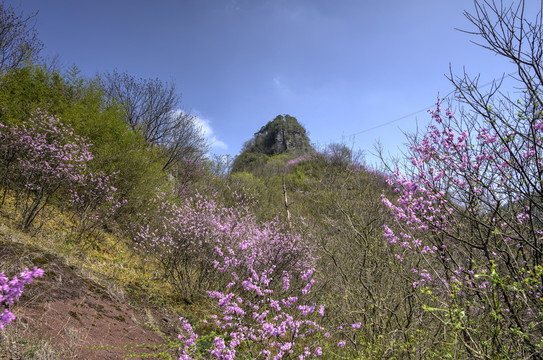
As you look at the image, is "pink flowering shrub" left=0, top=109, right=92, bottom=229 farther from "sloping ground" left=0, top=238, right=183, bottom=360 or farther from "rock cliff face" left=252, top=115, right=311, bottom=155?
"rock cliff face" left=252, top=115, right=311, bottom=155

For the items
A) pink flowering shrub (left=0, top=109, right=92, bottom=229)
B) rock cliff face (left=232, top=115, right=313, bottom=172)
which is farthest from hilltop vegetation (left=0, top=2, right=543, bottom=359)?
rock cliff face (left=232, top=115, right=313, bottom=172)

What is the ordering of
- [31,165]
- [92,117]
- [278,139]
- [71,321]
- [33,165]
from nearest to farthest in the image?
[71,321]
[31,165]
[33,165]
[92,117]
[278,139]

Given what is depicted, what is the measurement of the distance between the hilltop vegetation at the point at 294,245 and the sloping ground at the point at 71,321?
0.33 feet

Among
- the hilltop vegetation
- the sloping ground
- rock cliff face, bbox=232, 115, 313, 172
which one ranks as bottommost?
the sloping ground

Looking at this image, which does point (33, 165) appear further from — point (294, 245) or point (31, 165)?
point (294, 245)

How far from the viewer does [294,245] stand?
23.2 ft

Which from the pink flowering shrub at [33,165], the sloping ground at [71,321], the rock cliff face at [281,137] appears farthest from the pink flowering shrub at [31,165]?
the rock cliff face at [281,137]

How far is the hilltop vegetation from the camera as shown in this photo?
2.88m

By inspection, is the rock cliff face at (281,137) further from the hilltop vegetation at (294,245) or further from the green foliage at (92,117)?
the green foliage at (92,117)

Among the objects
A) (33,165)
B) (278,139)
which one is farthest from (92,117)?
(278,139)

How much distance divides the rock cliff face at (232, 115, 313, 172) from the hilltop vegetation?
27080mm

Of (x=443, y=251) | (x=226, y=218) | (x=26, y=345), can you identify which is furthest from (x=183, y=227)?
(x=443, y=251)

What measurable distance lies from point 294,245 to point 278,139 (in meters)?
34.0

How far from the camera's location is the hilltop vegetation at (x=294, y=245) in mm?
2877
